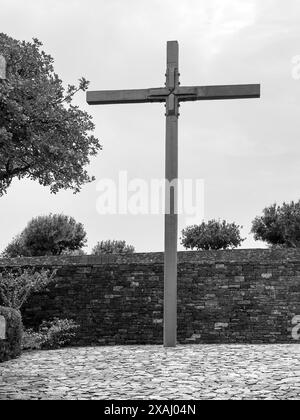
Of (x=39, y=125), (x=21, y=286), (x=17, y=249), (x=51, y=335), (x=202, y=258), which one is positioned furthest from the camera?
(x=17, y=249)

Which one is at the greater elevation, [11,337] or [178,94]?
[178,94]

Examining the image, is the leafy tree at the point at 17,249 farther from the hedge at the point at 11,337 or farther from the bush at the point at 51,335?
the hedge at the point at 11,337

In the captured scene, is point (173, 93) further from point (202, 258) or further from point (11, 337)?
point (11, 337)

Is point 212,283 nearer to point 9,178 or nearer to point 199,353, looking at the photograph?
point 199,353

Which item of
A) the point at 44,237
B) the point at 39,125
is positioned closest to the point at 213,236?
the point at 44,237

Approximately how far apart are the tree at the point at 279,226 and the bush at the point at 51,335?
857 inches

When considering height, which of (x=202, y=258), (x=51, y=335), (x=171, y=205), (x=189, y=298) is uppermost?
(x=171, y=205)

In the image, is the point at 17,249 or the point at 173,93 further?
the point at 17,249

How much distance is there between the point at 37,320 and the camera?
615 inches

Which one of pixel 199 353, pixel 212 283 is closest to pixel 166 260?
pixel 199 353

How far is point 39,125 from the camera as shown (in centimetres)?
1154

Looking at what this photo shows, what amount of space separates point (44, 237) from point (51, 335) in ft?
72.6

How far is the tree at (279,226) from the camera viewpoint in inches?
1396

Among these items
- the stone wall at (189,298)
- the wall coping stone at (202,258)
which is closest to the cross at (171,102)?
the stone wall at (189,298)
